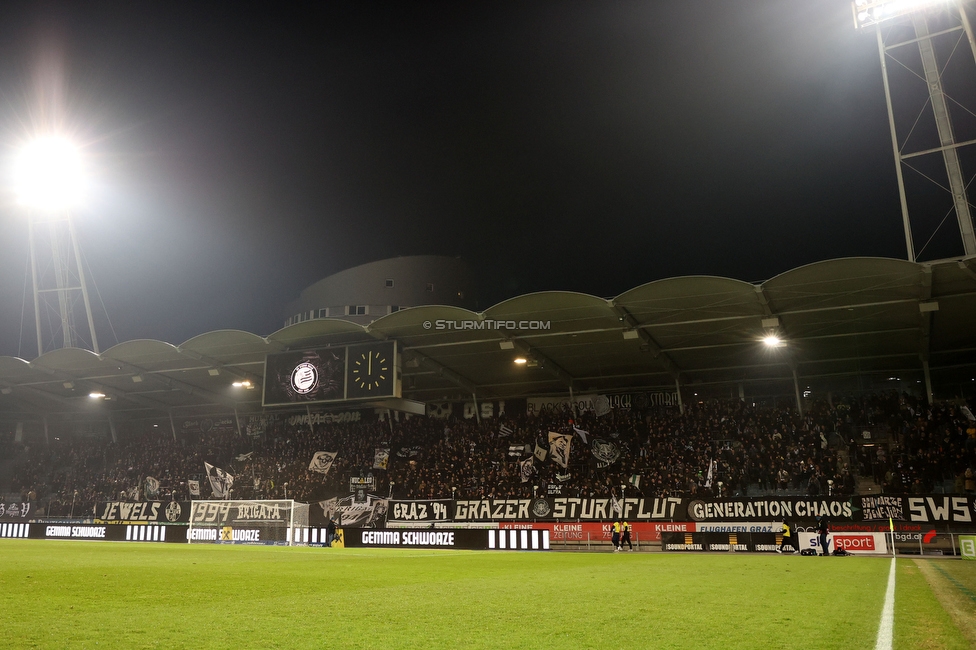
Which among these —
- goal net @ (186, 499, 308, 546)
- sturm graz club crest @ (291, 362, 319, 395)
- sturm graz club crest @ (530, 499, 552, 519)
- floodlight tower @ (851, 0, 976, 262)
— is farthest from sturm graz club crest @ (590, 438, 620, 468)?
floodlight tower @ (851, 0, 976, 262)

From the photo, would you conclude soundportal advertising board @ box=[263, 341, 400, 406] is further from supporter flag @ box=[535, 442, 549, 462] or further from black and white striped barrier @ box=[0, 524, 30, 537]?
black and white striped barrier @ box=[0, 524, 30, 537]

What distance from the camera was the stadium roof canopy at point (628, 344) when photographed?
83.0 ft

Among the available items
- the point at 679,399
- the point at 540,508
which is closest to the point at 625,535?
the point at 540,508

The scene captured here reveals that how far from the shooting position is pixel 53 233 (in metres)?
38.8

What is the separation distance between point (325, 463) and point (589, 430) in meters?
14.7

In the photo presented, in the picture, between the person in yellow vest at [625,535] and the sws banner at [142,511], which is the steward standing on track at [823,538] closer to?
the person in yellow vest at [625,535]

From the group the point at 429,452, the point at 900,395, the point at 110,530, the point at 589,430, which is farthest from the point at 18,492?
the point at 900,395

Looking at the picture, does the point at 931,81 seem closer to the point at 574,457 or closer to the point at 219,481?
the point at 574,457

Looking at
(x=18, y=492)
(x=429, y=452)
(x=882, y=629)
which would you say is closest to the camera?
(x=882, y=629)

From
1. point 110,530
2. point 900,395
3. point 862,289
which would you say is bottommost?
point 110,530

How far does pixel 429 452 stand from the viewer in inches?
1468

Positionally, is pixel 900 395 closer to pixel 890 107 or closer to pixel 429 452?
pixel 890 107

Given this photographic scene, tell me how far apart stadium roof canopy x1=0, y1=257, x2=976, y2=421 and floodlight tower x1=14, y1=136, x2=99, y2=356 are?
3.26 metres

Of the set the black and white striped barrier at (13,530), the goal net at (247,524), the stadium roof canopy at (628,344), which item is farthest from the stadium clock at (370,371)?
the black and white striped barrier at (13,530)
